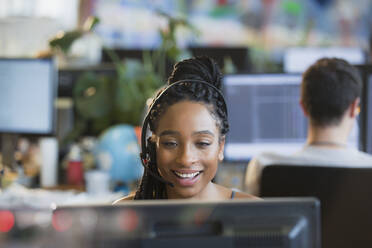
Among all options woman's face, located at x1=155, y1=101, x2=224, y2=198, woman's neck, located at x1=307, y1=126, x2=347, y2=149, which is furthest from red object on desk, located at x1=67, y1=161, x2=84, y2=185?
woman's face, located at x1=155, y1=101, x2=224, y2=198

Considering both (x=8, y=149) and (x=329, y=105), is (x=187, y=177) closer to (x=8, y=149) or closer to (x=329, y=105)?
(x=329, y=105)

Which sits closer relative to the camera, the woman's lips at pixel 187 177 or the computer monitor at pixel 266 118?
the woman's lips at pixel 187 177

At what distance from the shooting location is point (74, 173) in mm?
2055

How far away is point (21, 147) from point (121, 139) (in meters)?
0.46

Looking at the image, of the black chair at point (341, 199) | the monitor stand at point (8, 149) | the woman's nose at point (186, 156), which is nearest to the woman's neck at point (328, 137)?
the black chair at point (341, 199)

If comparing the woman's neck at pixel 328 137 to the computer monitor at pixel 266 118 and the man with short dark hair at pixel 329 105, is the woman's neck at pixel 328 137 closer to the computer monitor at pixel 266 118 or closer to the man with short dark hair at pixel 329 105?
the man with short dark hair at pixel 329 105

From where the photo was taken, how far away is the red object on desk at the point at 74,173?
80.5 inches

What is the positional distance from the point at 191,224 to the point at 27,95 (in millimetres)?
1700

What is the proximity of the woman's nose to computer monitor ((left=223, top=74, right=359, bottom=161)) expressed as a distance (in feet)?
3.16

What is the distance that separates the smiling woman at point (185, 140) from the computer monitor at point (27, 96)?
1171 millimetres

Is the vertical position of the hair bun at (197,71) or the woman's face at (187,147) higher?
the hair bun at (197,71)

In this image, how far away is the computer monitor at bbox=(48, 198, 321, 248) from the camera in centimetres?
39

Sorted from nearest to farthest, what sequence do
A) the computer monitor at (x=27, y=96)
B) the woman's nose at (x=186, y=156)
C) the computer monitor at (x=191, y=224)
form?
the computer monitor at (x=191, y=224) < the woman's nose at (x=186, y=156) < the computer monitor at (x=27, y=96)

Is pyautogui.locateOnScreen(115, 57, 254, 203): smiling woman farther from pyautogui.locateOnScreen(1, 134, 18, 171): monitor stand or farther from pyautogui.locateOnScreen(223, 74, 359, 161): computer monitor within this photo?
pyautogui.locateOnScreen(1, 134, 18, 171): monitor stand
